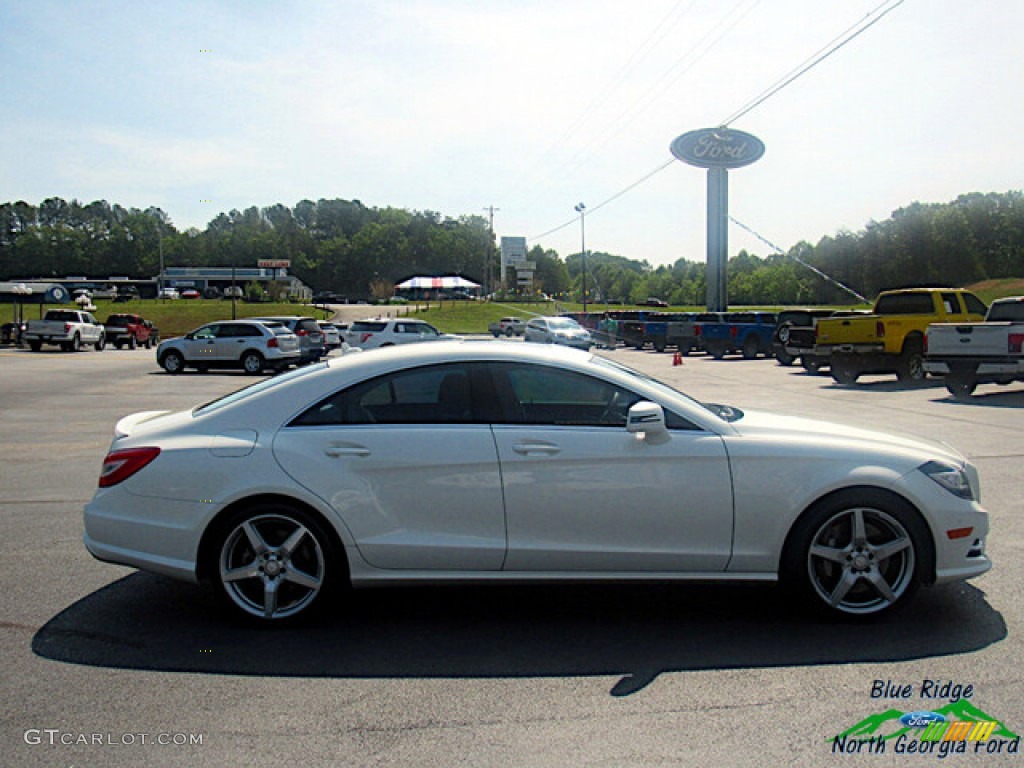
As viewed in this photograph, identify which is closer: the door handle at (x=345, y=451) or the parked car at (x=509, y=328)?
the door handle at (x=345, y=451)

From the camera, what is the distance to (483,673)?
4.22m

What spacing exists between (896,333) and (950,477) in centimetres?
1812

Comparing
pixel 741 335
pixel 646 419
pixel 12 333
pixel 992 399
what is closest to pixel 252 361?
pixel 741 335

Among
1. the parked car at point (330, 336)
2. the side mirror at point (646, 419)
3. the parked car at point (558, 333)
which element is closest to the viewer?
the side mirror at point (646, 419)

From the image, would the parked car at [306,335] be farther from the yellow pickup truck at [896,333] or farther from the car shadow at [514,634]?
the car shadow at [514,634]

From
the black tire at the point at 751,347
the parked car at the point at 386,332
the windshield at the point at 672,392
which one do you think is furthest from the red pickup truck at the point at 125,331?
the windshield at the point at 672,392

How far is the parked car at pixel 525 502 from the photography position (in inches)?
183

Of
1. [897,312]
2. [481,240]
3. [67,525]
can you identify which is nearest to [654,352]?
[897,312]

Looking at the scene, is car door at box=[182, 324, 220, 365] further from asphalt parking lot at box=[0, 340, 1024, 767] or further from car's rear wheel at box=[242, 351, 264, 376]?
asphalt parking lot at box=[0, 340, 1024, 767]

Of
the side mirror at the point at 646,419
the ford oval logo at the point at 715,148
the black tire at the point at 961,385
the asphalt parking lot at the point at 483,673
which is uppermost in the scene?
the ford oval logo at the point at 715,148

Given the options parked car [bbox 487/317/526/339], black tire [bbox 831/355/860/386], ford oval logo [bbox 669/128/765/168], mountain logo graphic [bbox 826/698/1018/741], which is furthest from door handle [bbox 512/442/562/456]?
ford oval logo [bbox 669/128/765/168]

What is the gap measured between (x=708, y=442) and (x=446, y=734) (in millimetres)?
1997

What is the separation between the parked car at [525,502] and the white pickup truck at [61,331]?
40332mm

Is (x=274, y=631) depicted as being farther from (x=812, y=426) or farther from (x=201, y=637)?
(x=812, y=426)
